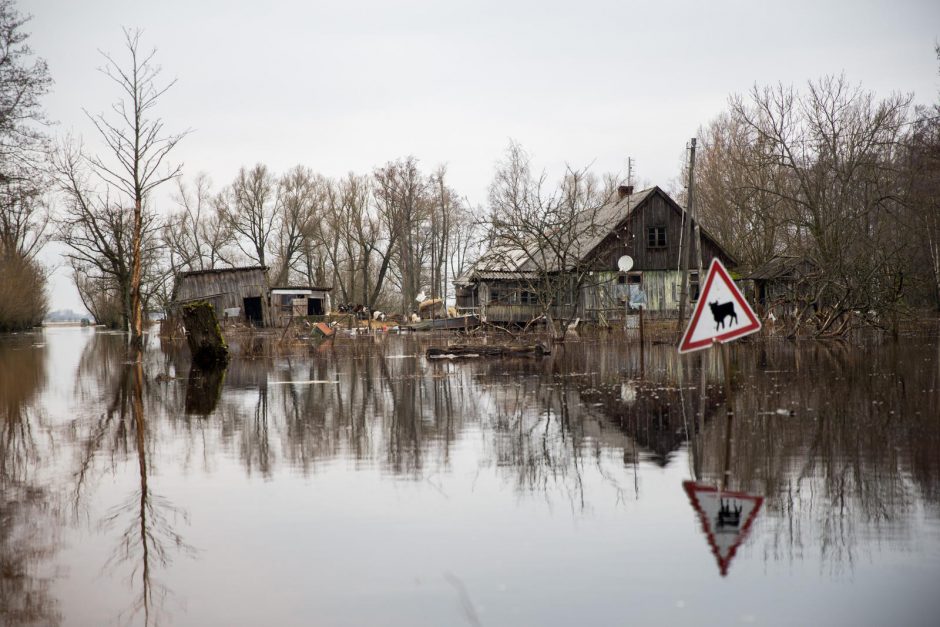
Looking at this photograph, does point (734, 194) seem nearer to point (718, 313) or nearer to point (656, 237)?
point (656, 237)

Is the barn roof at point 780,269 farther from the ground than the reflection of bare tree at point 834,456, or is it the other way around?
the barn roof at point 780,269

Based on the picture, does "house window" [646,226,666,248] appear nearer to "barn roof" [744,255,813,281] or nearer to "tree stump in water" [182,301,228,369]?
"barn roof" [744,255,813,281]

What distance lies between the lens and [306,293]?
196 feet

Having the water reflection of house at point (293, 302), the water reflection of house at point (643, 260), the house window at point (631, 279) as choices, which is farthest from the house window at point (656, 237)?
the water reflection of house at point (293, 302)

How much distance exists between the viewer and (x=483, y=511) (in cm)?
641

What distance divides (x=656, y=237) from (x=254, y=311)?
92.0 feet

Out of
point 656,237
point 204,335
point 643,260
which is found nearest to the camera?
point 204,335

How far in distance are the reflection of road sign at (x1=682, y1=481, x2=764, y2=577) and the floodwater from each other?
0.09 feet

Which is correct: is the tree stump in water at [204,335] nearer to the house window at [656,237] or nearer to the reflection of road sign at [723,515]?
the reflection of road sign at [723,515]

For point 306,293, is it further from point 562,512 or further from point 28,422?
point 562,512

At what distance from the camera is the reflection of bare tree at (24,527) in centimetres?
467

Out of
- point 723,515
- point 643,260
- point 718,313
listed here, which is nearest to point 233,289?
point 643,260

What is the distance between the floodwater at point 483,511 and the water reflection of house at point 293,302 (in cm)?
4476

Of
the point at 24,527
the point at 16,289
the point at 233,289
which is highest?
the point at 16,289
